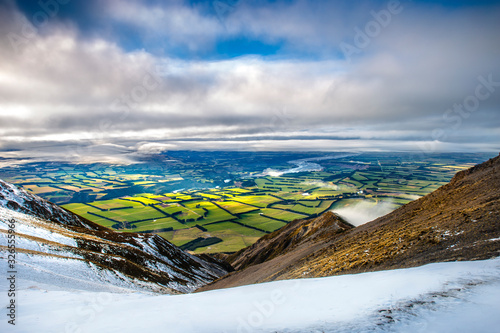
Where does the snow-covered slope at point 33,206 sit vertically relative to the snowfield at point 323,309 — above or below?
below

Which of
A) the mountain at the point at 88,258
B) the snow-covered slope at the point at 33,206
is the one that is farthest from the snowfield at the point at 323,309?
the snow-covered slope at the point at 33,206

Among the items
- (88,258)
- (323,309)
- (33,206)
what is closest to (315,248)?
(323,309)

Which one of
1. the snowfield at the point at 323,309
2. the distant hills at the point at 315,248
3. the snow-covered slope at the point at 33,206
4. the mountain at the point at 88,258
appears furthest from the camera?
the snow-covered slope at the point at 33,206

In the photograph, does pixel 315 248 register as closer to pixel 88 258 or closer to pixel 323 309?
pixel 323 309

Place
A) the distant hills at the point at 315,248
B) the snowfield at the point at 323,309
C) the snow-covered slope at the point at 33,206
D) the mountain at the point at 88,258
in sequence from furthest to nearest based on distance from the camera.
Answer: the snow-covered slope at the point at 33,206
the mountain at the point at 88,258
the distant hills at the point at 315,248
the snowfield at the point at 323,309

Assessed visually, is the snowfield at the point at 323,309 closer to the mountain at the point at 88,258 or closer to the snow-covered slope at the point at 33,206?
the mountain at the point at 88,258

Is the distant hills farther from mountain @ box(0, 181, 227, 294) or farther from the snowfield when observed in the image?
the snowfield

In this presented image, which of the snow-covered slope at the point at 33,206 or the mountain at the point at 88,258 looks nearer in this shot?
the mountain at the point at 88,258

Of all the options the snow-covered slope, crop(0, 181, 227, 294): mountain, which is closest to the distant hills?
crop(0, 181, 227, 294): mountain
